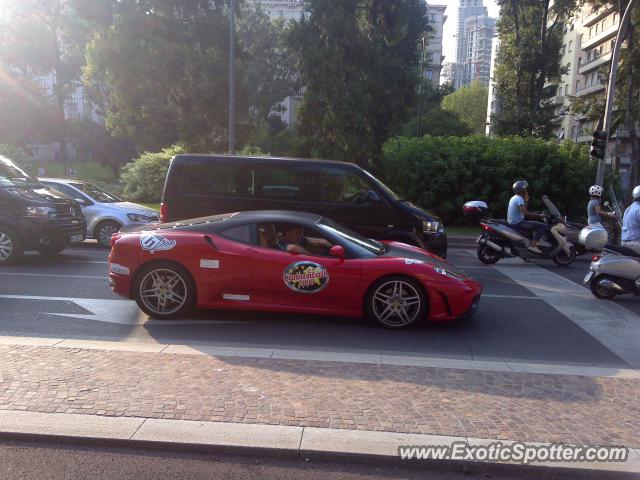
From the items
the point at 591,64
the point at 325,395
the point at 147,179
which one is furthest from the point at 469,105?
the point at 325,395

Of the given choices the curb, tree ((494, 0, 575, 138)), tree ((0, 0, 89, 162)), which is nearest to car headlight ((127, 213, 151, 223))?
the curb

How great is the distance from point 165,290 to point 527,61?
33020 mm

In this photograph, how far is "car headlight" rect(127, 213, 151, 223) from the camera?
13.3 meters

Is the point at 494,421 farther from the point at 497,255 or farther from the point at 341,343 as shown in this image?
the point at 497,255

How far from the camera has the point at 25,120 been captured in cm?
5419

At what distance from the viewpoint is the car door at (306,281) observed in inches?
261

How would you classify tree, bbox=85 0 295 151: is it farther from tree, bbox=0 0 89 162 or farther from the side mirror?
the side mirror

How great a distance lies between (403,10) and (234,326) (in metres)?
23.9

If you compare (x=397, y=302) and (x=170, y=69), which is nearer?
(x=397, y=302)

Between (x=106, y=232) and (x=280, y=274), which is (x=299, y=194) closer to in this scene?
(x=280, y=274)

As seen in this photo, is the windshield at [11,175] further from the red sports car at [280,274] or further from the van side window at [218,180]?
the red sports car at [280,274]

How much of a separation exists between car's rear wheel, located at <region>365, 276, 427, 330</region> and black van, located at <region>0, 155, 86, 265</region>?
265 inches

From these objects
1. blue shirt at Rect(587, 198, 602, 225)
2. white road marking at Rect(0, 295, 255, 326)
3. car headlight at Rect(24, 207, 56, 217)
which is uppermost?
blue shirt at Rect(587, 198, 602, 225)

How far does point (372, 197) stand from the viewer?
1028cm
